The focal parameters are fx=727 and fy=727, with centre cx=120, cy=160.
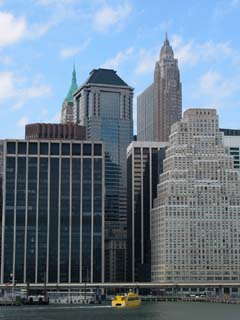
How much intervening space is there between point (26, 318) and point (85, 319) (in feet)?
48.7

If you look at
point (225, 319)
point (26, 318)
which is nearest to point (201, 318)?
point (225, 319)

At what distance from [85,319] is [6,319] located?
66.0ft

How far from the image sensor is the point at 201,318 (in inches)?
7362

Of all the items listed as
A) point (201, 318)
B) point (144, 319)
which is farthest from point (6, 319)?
point (201, 318)

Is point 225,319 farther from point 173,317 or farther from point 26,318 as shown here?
point 26,318

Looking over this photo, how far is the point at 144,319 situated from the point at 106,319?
32.0 ft

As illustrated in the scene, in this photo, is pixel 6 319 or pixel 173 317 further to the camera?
pixel 173 317

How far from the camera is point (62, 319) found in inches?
7308

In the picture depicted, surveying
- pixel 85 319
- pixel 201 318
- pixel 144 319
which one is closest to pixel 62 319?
pixel 85 319

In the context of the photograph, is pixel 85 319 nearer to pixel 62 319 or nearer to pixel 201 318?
pixel 62 319

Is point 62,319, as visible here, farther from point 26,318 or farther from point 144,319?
point 144,319

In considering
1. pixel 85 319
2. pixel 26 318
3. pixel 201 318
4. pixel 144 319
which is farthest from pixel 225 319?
pixel 26 318

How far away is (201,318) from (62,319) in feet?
117

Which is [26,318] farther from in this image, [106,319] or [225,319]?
[225,319]
